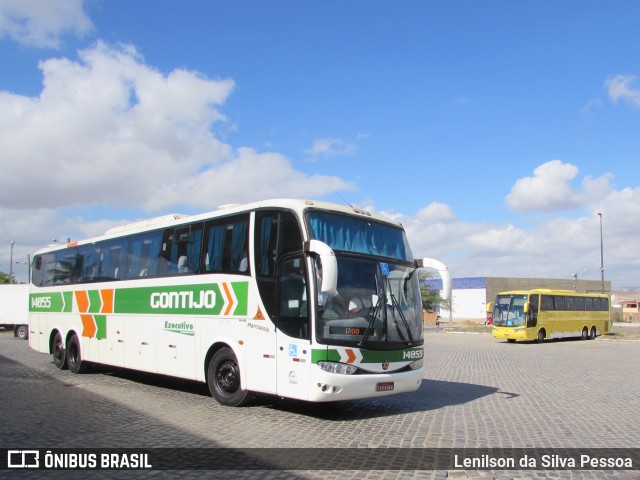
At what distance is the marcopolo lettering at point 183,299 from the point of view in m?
10.4

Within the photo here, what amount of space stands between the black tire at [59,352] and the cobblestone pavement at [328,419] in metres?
1.31

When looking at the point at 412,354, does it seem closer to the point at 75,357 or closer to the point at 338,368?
the point at 338,368

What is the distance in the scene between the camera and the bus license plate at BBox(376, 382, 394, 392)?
8773mm

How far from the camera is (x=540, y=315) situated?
33.1 meters

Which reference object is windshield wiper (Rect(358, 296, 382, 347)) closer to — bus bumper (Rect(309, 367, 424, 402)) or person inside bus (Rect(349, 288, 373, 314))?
person inside bus (Rect(349, 288, 373, 314))

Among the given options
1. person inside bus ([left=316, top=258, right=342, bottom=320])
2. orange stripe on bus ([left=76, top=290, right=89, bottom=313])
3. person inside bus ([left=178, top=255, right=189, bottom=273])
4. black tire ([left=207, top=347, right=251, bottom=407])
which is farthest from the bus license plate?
orange stripe on bus ([left=76, top=290, right=89, bottom=313])

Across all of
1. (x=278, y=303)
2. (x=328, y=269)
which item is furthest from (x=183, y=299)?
(x=328, y=269)

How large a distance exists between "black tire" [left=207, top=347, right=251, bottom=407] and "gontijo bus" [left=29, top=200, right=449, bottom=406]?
20mm

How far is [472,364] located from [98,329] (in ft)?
36.7

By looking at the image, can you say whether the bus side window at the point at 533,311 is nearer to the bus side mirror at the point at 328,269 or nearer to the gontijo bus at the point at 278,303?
the gontijo bus at the point at 278,303

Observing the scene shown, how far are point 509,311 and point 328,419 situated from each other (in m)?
26.6

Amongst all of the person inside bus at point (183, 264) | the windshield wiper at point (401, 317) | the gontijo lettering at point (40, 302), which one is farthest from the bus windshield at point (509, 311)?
the person inside bus at point (183, 264)

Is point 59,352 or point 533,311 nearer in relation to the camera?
point 59,352

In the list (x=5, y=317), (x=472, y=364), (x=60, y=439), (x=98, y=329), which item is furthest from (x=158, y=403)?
(x=5, y=317)
